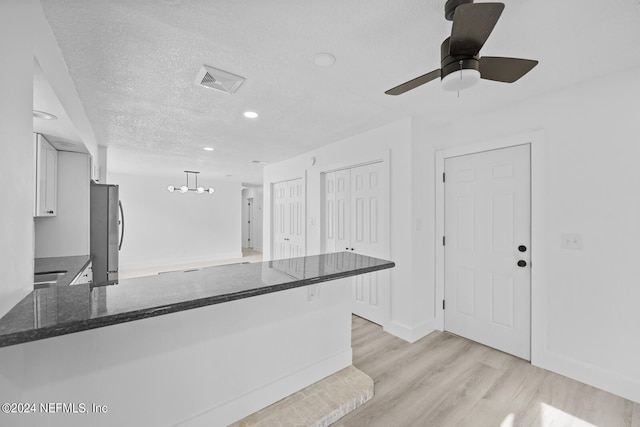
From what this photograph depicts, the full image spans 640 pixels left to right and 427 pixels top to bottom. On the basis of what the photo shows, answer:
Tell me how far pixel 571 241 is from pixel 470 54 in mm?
1974

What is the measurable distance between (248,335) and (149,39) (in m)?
Result: 1.86

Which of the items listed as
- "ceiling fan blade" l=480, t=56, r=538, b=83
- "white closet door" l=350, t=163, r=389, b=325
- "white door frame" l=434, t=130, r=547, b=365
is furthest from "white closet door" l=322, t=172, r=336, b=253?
"ceiling fan blade" l=480, t=56, r=538, b=83

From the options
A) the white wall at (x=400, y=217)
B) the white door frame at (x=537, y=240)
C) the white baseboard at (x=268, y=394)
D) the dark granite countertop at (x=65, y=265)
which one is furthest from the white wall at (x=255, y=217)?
the white door frame at (x=537, y=240)

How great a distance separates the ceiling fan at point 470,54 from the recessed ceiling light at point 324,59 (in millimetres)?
615

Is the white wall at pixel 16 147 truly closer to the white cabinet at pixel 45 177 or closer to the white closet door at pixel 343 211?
the white cabinet at pixel 45 177

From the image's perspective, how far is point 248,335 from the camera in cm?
160

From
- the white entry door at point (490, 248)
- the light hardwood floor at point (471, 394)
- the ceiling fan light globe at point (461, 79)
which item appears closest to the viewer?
the ceiling fan light globe at point (461, 79)

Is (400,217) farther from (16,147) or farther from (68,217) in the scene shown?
(68,217)

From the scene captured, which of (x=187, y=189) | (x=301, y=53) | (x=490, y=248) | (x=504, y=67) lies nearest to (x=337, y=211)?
(x=490, y=248)

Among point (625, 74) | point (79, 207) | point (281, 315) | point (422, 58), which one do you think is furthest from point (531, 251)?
point (79, 207)

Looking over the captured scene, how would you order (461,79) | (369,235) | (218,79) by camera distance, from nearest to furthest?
(461,79), (218,79), (369,235)

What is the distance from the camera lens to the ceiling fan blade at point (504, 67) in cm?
135

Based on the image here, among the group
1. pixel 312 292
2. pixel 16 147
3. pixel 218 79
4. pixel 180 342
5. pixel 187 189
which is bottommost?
pixel 180 342

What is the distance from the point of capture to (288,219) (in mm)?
5062
